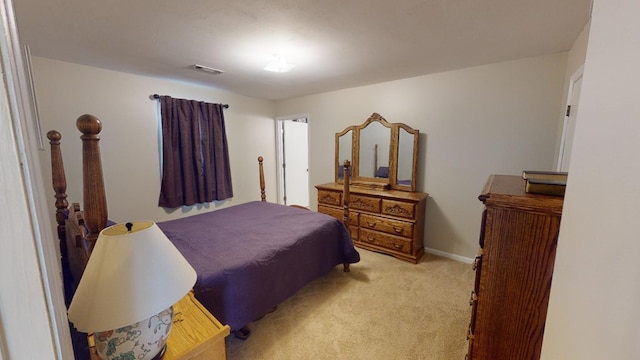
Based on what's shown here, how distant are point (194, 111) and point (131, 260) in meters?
3.14

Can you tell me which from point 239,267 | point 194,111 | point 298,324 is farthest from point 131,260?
point 194,111

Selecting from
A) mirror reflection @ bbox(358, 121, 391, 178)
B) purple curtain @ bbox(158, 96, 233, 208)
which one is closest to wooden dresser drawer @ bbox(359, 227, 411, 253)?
mirror reflection @ bbox(358, 121, 391, 178)

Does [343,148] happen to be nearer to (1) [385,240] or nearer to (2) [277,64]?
(1) [385,240]

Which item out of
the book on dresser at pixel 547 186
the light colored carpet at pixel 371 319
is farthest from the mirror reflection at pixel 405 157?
the book on dresser at pixel 547 186

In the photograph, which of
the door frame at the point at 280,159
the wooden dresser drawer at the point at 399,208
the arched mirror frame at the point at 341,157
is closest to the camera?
the wooden dresser drawer at the point at 399,208

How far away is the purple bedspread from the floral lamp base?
0.72m

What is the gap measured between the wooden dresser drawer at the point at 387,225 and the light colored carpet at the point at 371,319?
42 cm

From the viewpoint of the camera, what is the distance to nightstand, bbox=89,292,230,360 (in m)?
0.84

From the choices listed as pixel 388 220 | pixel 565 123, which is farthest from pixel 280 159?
pixel 565 123

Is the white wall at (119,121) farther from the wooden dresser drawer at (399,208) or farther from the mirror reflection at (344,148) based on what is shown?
the wooden dresser drawer at (399,208)

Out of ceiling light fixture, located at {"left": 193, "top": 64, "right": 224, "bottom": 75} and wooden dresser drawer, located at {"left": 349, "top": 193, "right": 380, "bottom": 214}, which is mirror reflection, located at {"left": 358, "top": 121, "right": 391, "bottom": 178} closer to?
wooden dresser drawer, located at {"left": 349, "top": 193, "right": 380, "bottom": 214}

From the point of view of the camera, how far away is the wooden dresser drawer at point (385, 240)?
9.41 feet

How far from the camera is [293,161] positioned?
16.3 feet

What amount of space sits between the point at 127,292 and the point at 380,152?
304 cm
